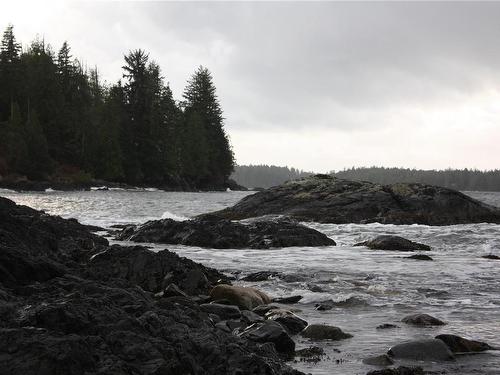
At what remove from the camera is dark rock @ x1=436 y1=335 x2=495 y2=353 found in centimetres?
615

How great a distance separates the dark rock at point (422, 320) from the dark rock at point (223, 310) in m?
2.45

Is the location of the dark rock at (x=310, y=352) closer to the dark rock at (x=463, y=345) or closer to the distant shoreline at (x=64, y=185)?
the dark rock at (x=463, y=345)

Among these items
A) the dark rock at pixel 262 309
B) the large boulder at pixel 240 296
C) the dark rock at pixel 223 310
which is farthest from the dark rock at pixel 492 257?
the dark rock at pixel 223 310

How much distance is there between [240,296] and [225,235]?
9237 millimetres

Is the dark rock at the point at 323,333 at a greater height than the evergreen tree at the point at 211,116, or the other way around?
the evergreen tree at the point at 211,116

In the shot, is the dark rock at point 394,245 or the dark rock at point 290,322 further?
the dark rock at point 394,245

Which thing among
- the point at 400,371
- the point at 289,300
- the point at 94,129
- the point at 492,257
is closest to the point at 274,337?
the point at 400,371

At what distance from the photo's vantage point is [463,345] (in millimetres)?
6164

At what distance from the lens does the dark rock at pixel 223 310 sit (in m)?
7.47

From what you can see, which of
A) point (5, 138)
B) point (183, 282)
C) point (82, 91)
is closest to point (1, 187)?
point (5, 138)

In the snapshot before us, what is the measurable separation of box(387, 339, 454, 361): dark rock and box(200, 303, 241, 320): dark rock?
7.81 ft

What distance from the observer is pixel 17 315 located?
4250mm

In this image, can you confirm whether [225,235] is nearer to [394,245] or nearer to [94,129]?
[394,245]

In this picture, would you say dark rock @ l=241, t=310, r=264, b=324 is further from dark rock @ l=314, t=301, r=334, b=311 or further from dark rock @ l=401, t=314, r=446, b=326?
dark rock @ l=401, t=314, r=446, b=326
